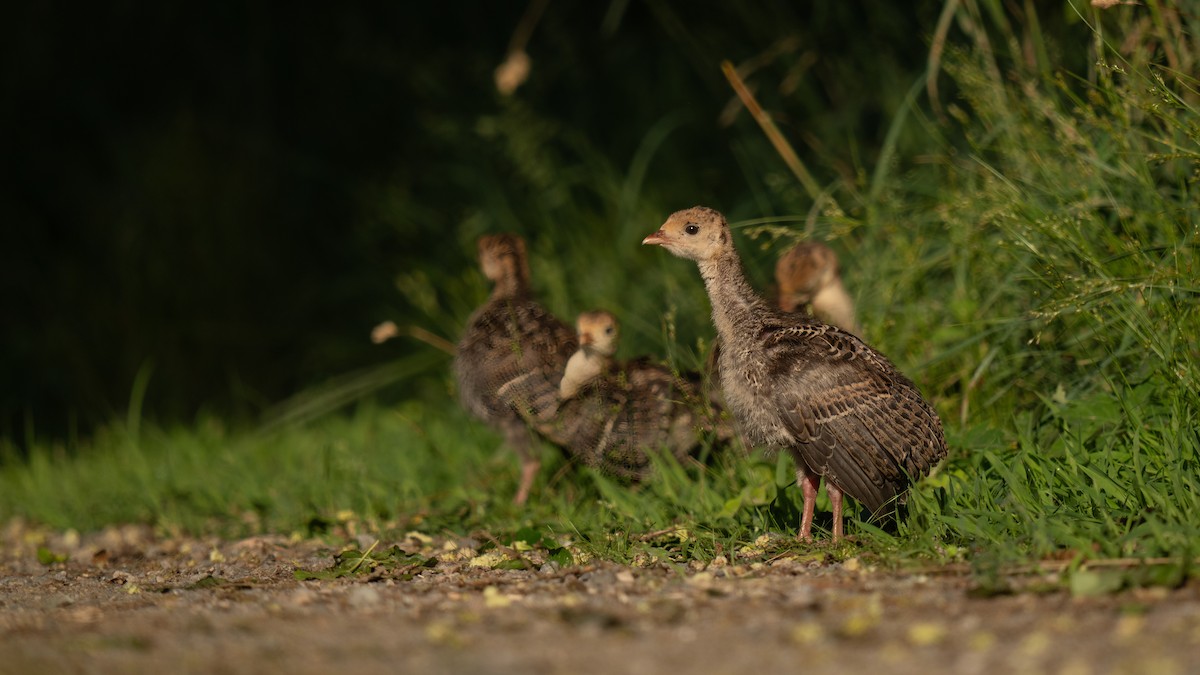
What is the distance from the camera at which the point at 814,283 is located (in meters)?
6.46

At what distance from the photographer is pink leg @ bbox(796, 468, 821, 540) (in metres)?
4.84

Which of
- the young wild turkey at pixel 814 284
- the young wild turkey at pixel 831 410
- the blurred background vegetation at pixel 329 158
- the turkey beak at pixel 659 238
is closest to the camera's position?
the young wild turkey at pixel 831 410

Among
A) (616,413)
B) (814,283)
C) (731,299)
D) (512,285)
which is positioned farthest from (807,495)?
(512,285)

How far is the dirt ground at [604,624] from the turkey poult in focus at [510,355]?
4.76 ft

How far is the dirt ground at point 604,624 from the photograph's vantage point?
3096 millimetres

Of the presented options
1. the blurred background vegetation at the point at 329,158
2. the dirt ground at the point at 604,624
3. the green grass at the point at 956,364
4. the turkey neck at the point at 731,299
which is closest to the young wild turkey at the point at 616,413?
the green grass at the point at 956,364

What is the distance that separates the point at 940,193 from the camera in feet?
20.0

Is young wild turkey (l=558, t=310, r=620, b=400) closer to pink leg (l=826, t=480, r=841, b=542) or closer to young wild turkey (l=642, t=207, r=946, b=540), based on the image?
young wild turkey (l=642, t=207, r=946, b=540)

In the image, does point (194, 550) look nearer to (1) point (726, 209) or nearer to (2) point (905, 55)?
(1) point (726, 209)

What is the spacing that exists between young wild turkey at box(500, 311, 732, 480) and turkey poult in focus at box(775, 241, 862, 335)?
868 millimetres

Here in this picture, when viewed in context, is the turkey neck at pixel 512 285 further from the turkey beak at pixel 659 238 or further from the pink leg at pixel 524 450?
the turkey beak at pixel 659 238

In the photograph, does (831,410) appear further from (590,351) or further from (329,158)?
(329,158)

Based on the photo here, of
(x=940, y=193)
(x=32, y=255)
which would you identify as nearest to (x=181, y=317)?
(x=32, y=255)

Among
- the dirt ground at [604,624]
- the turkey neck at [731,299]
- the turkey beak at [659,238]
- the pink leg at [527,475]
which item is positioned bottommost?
the pink leg at [527,475]
